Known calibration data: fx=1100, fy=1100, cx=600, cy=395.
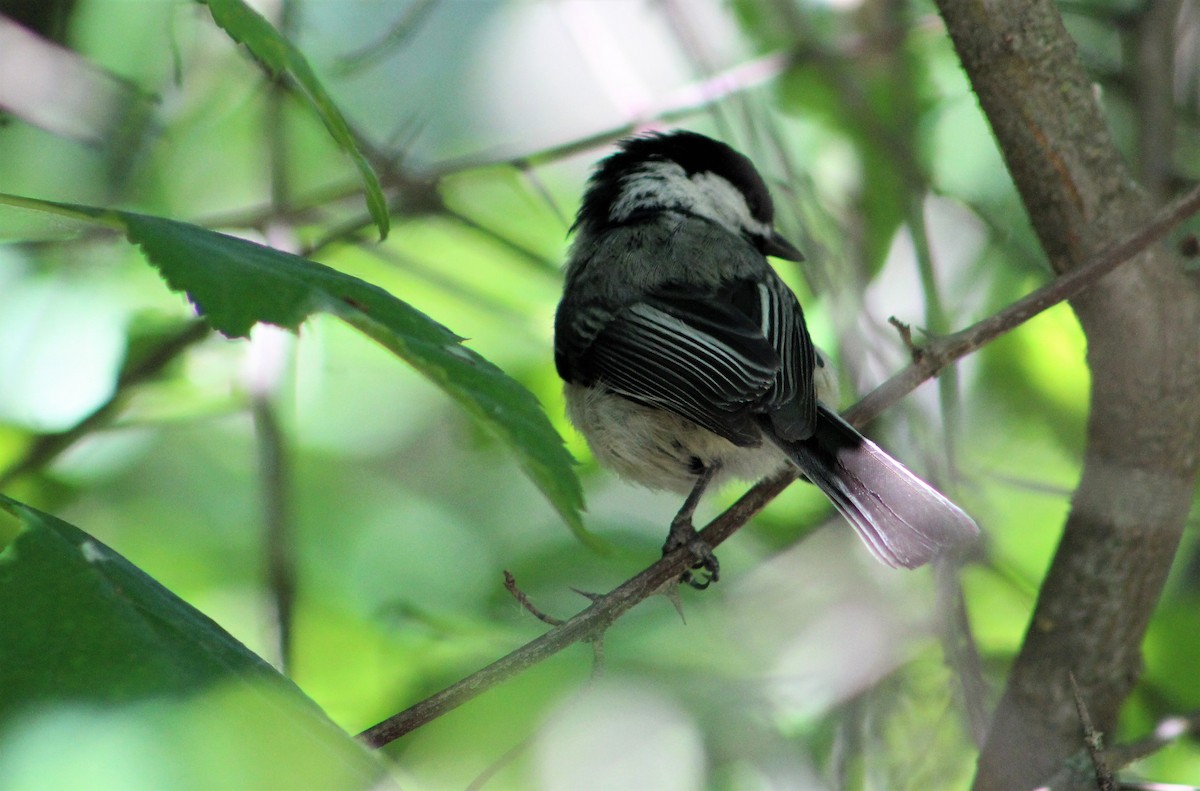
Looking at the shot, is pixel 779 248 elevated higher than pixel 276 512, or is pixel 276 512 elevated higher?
pixel 779 248

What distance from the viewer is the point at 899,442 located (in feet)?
5.81

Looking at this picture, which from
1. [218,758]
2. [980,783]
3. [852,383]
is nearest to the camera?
[218,758]

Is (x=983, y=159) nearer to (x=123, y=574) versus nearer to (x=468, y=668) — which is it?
(x=468, y=668)

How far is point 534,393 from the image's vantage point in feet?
5.06

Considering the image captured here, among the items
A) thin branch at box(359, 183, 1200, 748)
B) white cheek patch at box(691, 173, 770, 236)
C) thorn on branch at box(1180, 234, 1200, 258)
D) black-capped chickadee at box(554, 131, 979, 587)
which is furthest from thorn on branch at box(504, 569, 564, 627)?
white cheek patch at box(691, 173, 770, 236)

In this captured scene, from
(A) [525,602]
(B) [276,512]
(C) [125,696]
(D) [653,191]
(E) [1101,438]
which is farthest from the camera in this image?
(D) [653,191]

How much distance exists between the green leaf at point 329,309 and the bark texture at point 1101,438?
93 cm

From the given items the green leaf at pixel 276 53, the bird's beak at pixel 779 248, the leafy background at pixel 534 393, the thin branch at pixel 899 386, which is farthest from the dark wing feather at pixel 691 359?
the green leaf at pixel 276 53

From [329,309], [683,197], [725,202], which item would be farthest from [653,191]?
[329,309]

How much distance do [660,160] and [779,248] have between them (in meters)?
0.27

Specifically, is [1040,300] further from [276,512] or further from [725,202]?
[276,512]

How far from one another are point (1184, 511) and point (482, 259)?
1.16 metres

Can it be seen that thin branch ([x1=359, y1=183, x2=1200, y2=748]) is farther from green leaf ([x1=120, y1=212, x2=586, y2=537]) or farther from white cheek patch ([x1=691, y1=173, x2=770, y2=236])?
white cheek patch ([x1=691, y1=173, x2=770, y2=236])

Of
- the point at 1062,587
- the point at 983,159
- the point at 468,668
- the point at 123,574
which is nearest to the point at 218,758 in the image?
the point at 123,574
